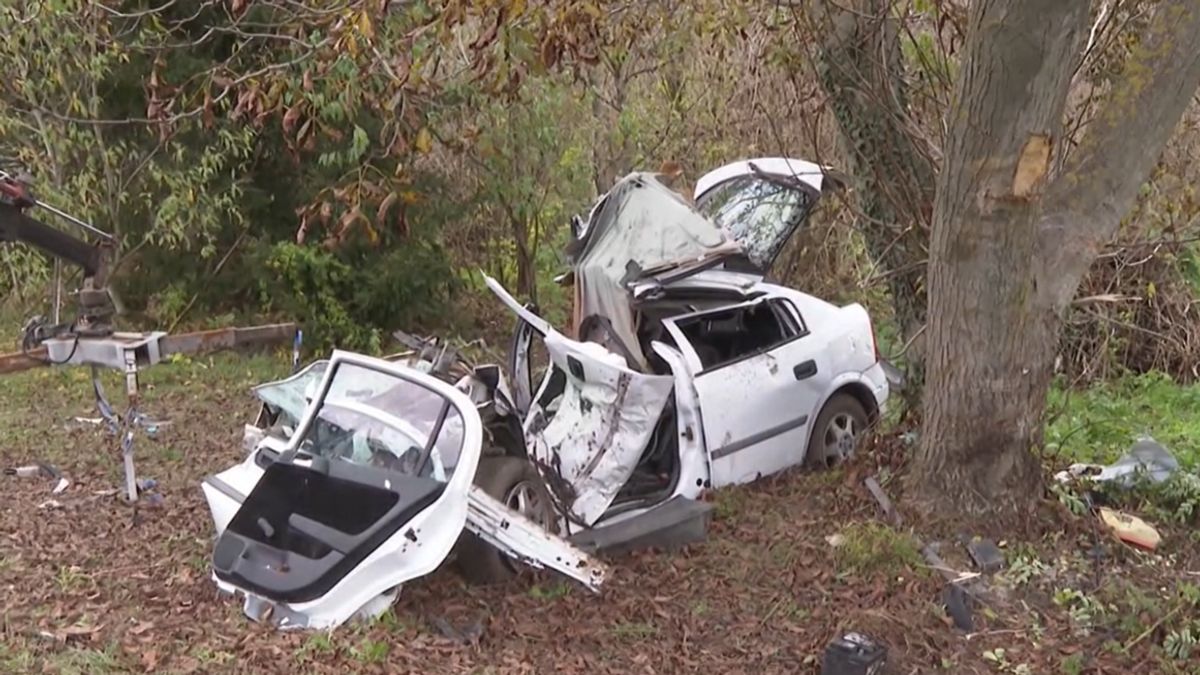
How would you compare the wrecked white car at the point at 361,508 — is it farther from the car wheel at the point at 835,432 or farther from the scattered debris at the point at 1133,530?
the scattered debris at the point at 1133,530

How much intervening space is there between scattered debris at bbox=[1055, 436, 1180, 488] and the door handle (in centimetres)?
179

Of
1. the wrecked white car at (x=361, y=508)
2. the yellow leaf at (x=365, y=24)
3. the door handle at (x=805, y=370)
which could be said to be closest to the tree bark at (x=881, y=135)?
the door handle at (x=805, y=370)

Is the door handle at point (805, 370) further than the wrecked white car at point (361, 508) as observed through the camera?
Yes

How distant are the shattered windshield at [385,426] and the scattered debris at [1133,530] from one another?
3.98 meters

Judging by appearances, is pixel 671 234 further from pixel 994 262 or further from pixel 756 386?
pixel 994 262

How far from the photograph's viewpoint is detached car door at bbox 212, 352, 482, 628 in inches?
220

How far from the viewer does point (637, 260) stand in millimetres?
7848

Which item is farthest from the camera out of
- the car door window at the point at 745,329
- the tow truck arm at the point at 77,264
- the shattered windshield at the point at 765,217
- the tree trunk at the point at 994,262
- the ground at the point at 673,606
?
the shattered windshield at the point at 765,217

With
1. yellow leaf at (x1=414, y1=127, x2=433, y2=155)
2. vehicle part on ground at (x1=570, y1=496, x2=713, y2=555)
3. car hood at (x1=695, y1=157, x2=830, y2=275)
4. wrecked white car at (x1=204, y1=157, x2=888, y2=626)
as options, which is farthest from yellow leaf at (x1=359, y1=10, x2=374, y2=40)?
car hood at (x1=695, y1=157, x2=830, y2=275)

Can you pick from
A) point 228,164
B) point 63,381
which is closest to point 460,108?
point 228,164

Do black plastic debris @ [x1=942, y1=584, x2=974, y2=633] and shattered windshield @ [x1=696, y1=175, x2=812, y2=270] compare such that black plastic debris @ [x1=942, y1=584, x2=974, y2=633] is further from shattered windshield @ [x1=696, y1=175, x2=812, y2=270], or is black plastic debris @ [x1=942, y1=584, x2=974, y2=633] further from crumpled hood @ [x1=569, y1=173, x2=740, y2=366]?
shattered windshield @ [x1=696, y1=175, x2=812, y2=270]

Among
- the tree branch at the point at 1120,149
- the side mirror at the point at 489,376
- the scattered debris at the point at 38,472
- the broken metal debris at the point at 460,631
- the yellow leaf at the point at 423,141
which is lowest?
the scattered debris at the point at 38,472

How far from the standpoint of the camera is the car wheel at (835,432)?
27.8 ft

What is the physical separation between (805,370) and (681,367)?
4.00 ft
